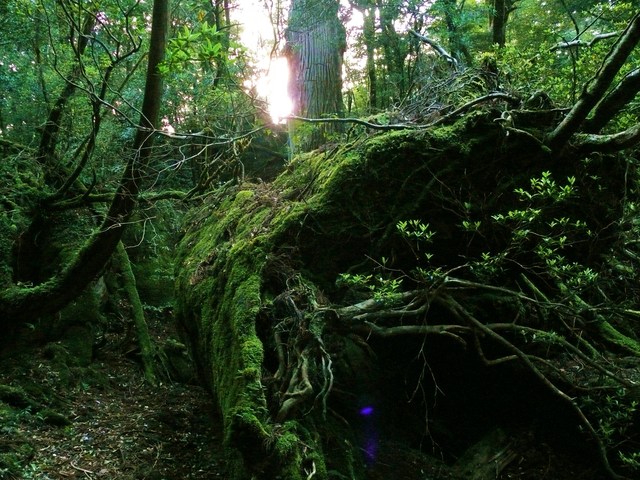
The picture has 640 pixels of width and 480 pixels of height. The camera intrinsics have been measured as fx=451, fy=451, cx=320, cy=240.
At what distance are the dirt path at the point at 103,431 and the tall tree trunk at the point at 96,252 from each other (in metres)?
1.11

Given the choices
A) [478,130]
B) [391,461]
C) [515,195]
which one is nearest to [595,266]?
[515,195]

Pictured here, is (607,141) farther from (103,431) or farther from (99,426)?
(99,426)

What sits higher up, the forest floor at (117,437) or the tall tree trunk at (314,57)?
the tall tree trunk at (314,57)

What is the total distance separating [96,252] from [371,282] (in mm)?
3572

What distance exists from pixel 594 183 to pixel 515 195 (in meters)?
0.83

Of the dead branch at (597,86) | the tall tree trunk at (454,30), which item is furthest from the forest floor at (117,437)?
the tall tree trunk at (454,30)

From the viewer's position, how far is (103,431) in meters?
5.78

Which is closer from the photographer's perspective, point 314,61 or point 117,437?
point 117,437

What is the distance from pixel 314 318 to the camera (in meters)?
3.67

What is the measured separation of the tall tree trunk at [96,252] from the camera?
16.2 ft

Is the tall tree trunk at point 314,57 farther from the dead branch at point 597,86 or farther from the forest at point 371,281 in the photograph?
the dead branch at point 597,86

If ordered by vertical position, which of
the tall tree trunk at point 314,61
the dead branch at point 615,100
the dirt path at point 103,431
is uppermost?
the tall tree trunk at point 314,61

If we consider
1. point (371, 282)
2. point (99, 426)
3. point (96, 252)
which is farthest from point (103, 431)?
point (371, 282)

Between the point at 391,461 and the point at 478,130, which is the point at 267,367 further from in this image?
the point at 478,130
